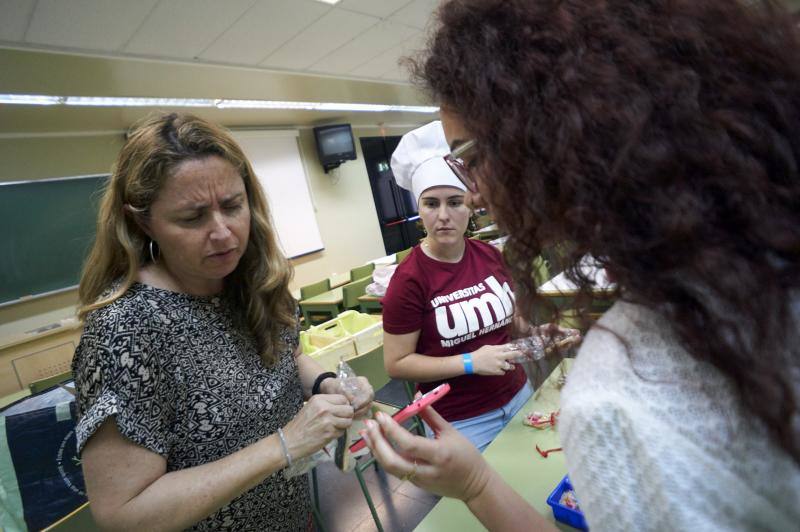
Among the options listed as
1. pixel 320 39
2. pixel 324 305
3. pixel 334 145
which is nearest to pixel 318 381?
pixel 324 305

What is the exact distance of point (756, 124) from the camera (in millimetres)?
443

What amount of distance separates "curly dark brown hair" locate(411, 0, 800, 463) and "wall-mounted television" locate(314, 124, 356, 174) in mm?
7366

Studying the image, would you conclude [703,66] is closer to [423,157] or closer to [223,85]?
[423,157]

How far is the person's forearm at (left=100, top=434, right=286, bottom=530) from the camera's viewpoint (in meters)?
0.85

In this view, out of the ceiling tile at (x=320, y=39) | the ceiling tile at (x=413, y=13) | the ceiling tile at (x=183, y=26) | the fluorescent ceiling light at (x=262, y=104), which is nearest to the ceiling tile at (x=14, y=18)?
the ceiling tile at (x=183, y=26)

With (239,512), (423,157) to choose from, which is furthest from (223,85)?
(239,512)

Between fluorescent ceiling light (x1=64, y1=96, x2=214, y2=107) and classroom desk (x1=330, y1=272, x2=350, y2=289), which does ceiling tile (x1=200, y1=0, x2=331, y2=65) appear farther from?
classroom desk (x1=330, y1=272, x2=350, y2=289)

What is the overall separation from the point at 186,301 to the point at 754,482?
1172 mm

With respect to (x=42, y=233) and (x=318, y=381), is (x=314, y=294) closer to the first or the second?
(x=42, y=233)

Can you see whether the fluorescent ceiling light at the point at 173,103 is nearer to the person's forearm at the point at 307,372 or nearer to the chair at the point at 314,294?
the person's forearm at the point at 307,372

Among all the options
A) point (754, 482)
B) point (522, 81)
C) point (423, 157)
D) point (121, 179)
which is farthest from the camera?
point (423, 157)

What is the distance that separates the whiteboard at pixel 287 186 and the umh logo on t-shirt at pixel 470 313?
5.43 metres

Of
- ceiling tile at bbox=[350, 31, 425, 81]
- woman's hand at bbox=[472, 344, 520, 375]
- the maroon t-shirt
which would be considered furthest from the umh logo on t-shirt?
ceiling tile at bbox=[350, 31, 425, 81]

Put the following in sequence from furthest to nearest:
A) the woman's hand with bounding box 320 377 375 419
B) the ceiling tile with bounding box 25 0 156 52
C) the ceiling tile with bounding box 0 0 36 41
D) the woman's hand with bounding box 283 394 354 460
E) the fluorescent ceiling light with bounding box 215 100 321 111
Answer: the fluorescent ceiling light with bounding box 215 100 321 111, the ceiling tile with bounding box 25 0 156 52, the ceiling tile with bounding box 0 0 36 41, the woman's hand with bounding box 320 377 375 419, the woman's hand with bounding box 283 394 354 460
